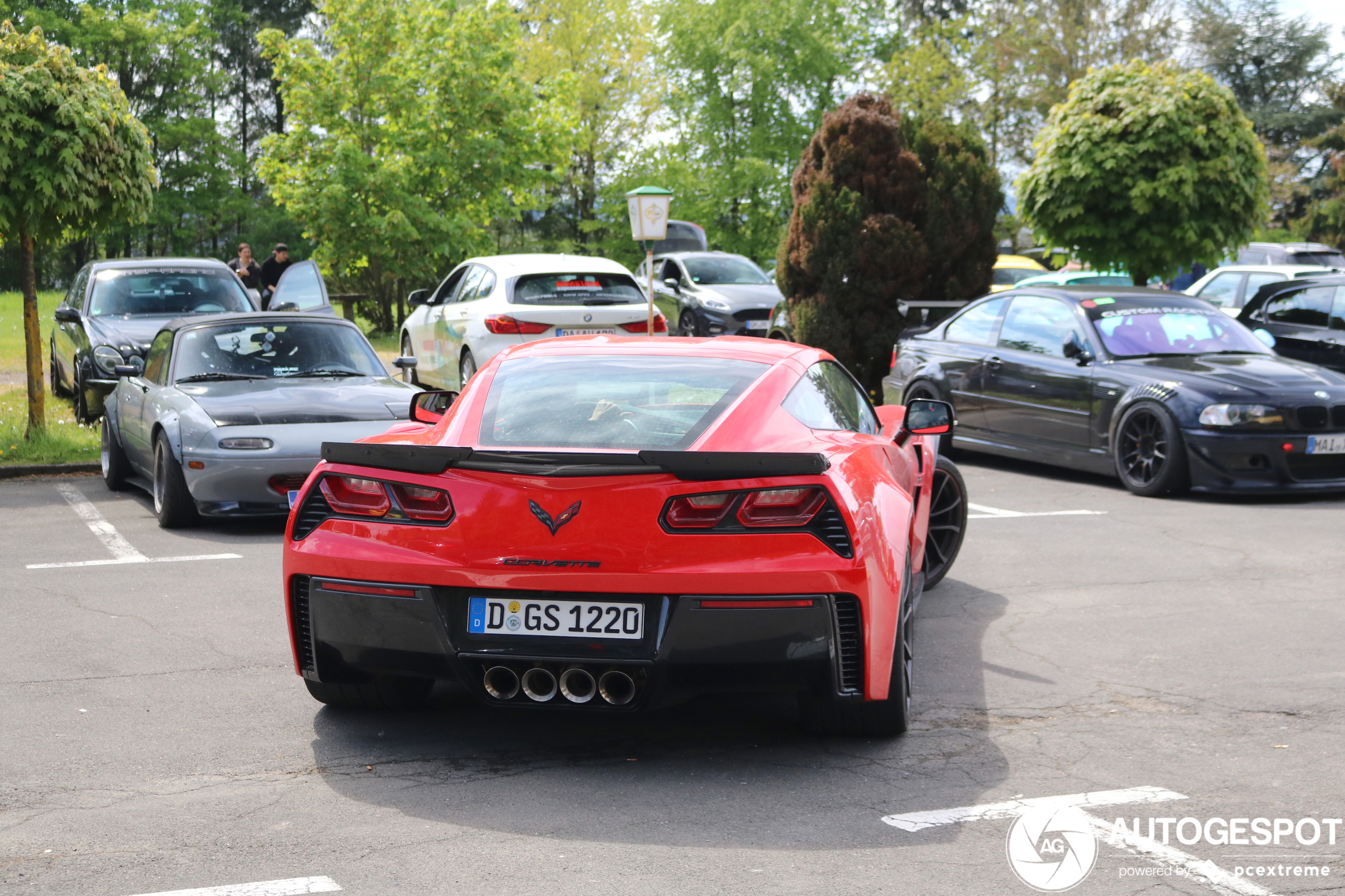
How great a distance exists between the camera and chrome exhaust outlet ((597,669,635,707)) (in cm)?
416

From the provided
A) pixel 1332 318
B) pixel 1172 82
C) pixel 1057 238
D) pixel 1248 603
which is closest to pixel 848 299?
pixel 1057 238

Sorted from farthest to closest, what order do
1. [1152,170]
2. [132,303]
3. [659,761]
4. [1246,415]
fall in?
[1152,170]
[132,303]
[1246,415]
[659,761]

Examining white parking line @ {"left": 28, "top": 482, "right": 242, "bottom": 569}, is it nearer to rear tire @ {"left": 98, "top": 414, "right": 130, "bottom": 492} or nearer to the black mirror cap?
rear tire @ {"left": 98, "top": 414, "right": 130, "bottom": 492}

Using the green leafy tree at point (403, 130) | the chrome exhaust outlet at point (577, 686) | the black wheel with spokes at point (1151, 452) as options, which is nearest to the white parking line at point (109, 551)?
the chrome exhaust outlet at point (577, 686)

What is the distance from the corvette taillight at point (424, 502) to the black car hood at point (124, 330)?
10.2 meters

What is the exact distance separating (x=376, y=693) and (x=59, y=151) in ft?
27.5

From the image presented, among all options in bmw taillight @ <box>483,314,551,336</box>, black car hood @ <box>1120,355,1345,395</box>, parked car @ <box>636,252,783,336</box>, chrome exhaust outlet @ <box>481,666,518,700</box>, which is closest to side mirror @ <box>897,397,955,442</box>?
chrome exhaust outlet @ <box>481,666,518,700</box>

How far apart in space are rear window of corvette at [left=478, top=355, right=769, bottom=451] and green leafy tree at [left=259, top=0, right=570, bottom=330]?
74.6 feet

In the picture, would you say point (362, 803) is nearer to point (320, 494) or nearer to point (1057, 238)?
point (320, 494)

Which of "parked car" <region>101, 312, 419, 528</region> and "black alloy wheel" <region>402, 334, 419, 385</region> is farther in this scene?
"black alloy wheel" <region>402, 334, 419, 385</region>

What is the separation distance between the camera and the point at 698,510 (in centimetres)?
412

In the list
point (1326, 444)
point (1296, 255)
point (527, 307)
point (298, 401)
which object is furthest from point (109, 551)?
point (1296, 255)

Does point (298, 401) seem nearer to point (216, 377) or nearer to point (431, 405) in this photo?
point (216, 377)

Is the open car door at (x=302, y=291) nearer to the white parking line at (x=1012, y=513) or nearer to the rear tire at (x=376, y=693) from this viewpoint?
the white parking line at (x=1012, y=513)
